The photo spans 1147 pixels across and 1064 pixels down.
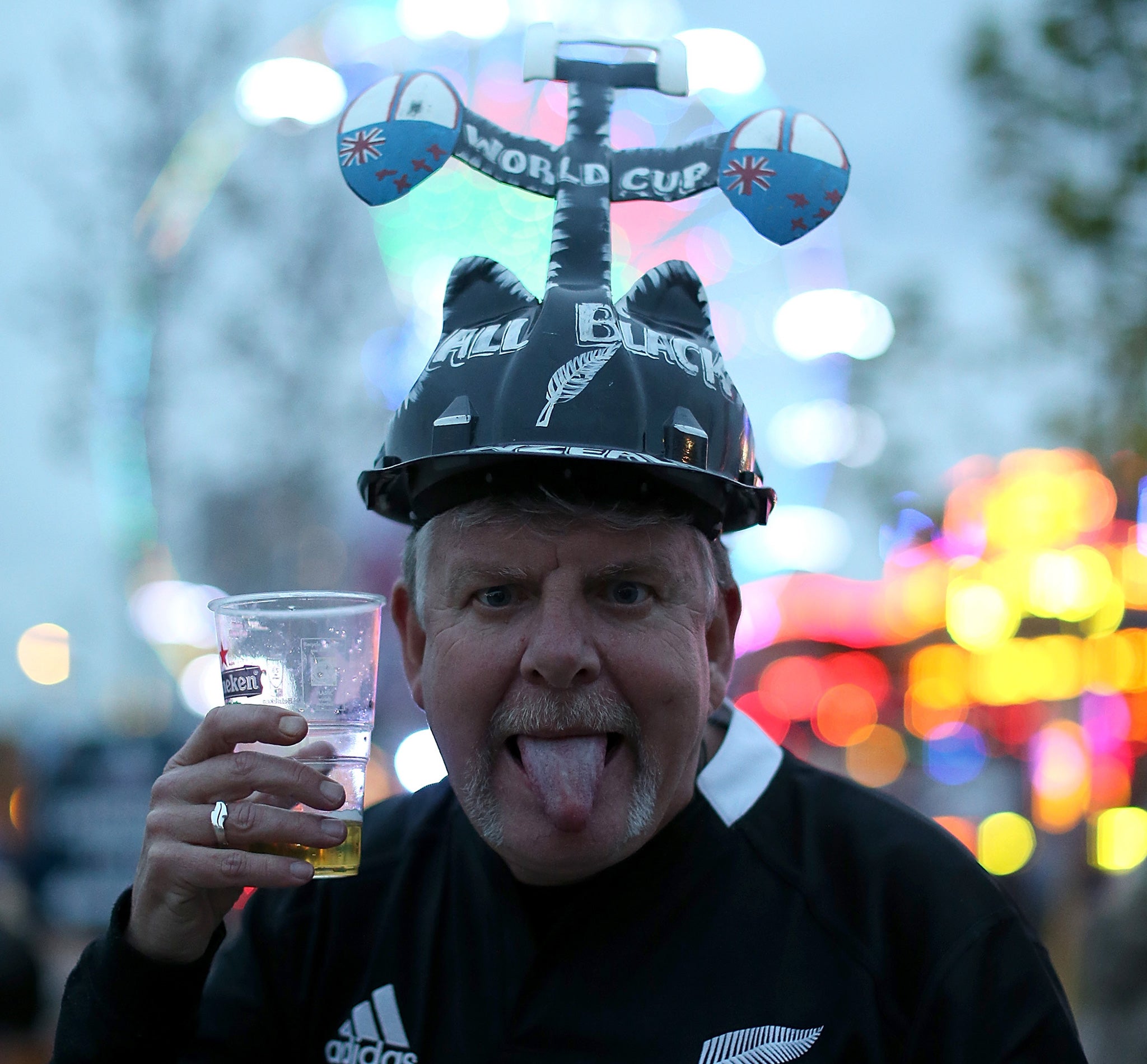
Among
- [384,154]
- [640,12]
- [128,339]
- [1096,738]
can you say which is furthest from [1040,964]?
[128,339]

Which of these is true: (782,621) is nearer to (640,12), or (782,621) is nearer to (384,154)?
(640,12)

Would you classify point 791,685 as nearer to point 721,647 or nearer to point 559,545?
point 721,647

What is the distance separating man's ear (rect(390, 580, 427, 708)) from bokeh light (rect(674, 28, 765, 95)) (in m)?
4.41

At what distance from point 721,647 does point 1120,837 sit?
10.9 metres

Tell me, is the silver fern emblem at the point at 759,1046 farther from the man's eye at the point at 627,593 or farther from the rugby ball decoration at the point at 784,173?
the rugby ball decoration at the point at 784,173

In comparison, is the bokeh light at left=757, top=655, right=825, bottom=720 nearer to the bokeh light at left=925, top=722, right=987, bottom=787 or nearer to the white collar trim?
the bokeh light at left=925, top=722, right=987, bottom=787

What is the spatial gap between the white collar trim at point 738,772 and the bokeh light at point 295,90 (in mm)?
7665

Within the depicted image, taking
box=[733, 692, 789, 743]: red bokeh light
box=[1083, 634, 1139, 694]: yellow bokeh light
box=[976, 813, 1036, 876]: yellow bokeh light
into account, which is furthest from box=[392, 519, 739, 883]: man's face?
box=[733, 692, 789, 743]: red bokeh light

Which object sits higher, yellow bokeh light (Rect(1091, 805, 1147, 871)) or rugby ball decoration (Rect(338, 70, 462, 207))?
rugby ball decoration (Rect(338, 70, 462, 207))

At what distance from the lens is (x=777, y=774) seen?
2459mm

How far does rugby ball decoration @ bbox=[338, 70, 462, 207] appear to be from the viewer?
2.28 metres

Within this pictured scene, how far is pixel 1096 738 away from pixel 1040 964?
38.2ft

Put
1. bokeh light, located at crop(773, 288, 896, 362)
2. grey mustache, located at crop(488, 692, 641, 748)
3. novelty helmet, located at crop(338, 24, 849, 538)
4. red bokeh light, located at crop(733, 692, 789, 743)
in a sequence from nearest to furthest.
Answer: grey mustache, located at crop(488, 692, 641, 748)
novelty helmet, located at crop(338, 24, 849, 538)
bokeh light, located at crop(773, 288, 896, 362)
red bokeh light, located at crop(733, 692, 789, 743)

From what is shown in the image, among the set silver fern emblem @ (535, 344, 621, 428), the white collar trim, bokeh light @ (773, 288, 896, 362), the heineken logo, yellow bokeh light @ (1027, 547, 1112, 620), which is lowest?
yellow bokeh light @ (1027, 547, 1112, 620)
